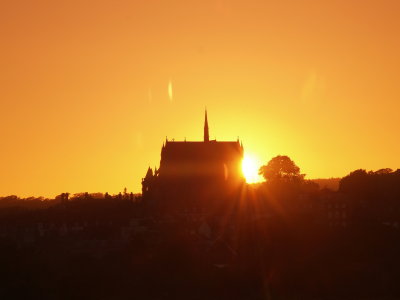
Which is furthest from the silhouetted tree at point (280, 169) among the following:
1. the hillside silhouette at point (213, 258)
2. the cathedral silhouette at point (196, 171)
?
the hillside silhouette at point (213, 258)

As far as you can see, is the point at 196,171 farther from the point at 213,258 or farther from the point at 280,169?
the point at 213,258

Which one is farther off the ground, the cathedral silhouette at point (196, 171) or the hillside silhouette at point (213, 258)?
the cathedral silhouette at point (196, 171)

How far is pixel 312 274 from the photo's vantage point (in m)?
83.1

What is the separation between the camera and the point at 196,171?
131m

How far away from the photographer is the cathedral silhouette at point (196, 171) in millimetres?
129750

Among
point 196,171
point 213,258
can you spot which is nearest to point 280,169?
point 196,171

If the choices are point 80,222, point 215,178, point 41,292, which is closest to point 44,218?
point 80,222

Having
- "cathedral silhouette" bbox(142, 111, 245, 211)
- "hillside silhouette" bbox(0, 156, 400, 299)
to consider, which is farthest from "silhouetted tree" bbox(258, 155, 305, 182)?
"hillside silhouette" bbox(0, 156, 400, 299)

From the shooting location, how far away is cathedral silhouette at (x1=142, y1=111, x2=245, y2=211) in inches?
5108

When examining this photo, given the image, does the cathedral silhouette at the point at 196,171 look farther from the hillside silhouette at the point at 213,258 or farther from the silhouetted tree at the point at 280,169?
the hillside silhouette at the point at 213,258

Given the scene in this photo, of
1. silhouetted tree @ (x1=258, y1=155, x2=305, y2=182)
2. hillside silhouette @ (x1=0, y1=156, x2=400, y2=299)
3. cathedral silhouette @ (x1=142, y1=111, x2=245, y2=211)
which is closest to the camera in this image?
hillside silhouette @ (x1=0, y1=156, x2=400, y2=299)

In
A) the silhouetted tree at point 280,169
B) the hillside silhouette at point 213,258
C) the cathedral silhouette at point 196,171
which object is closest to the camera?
the hillside silhouette at point 213,258

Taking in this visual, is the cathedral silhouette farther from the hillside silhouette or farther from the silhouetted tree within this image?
the hillside silhouette

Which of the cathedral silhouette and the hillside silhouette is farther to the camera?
the cathedral silhouette
